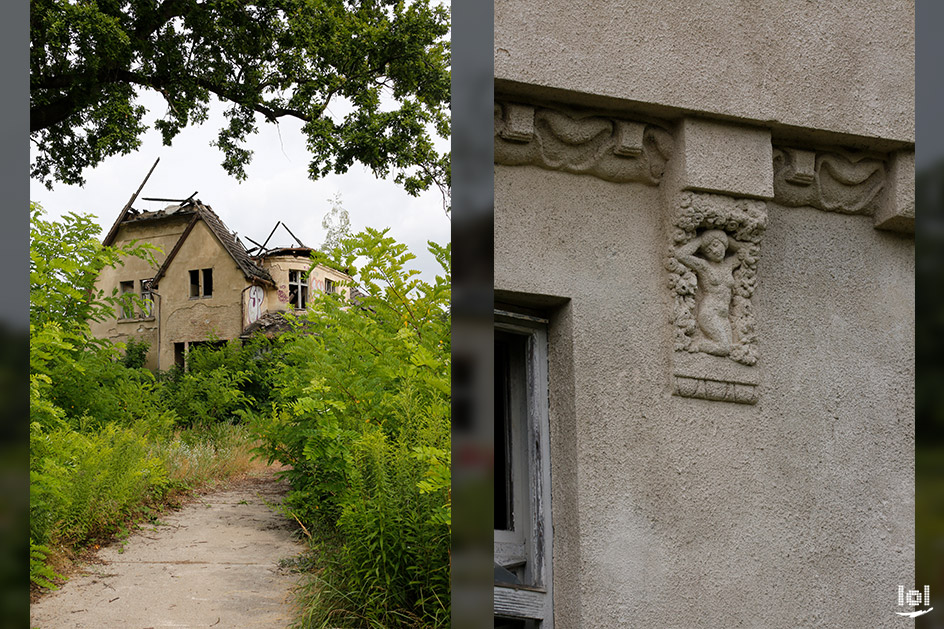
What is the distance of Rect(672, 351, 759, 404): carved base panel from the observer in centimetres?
154

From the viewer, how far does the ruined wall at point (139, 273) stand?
1234 millimetres

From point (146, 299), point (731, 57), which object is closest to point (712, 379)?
point (731, 57)

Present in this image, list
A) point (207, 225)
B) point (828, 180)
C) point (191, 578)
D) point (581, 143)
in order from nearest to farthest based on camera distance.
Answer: point (191, 578) → point (207, 225) → point (581, 143) → point (828, 180)

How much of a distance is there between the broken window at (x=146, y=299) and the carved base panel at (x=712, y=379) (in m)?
1.09

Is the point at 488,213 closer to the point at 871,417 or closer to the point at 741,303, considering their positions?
the point at 741,303

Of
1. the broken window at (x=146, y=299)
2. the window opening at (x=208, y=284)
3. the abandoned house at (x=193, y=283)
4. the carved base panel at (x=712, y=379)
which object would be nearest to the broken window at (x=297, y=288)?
the abandoned house at (x=193, y=283)

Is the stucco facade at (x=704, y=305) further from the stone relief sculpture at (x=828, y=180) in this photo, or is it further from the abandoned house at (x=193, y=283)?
the abandoned house at (x=193, y=283)

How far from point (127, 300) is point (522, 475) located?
922mm

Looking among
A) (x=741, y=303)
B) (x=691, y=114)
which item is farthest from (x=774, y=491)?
(x=691, y=114)

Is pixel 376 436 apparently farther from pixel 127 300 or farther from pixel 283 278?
pixel 127 300

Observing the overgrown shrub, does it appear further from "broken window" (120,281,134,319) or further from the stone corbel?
the stone corbel

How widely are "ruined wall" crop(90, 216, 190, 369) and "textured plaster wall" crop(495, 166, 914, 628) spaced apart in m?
0.66

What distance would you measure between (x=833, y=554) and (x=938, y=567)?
4.26 feet

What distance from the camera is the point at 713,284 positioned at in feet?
5.23
